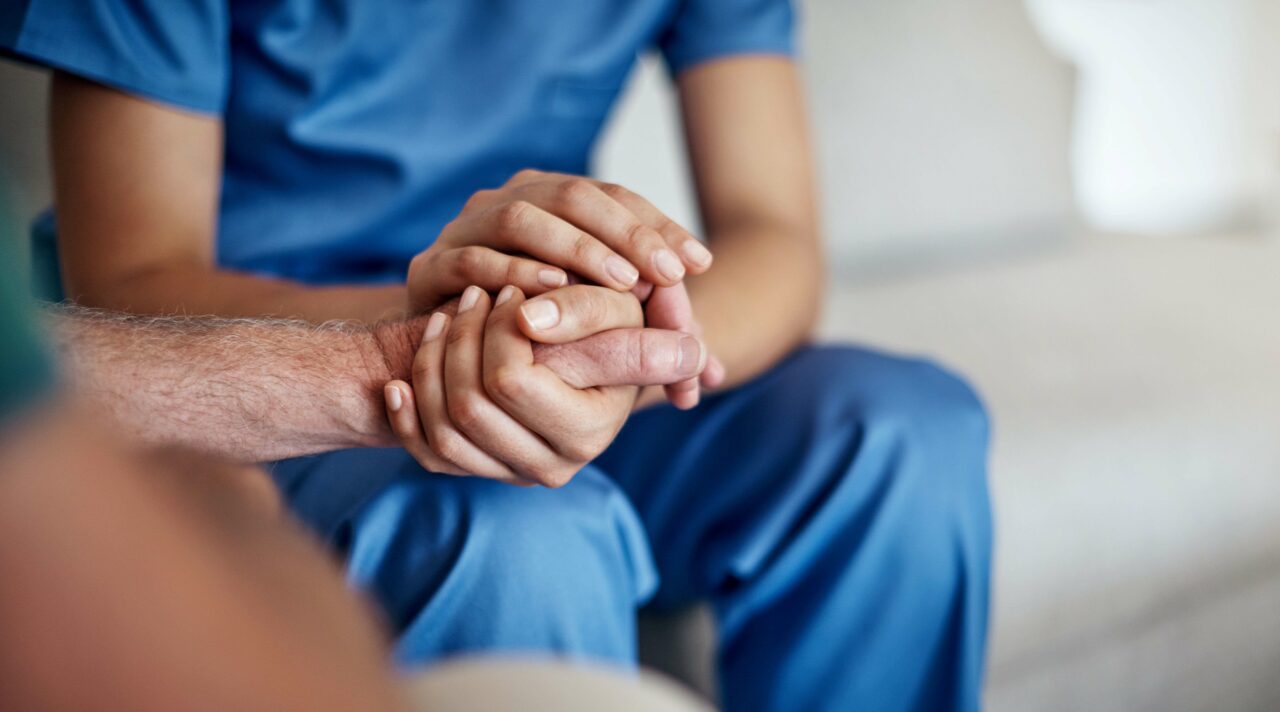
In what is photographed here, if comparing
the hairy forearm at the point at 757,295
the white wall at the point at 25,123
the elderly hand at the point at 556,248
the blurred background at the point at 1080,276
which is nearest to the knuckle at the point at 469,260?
the elderly hand at the point at 556,248

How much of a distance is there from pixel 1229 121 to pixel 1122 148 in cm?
23

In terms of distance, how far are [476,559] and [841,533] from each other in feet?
0.98

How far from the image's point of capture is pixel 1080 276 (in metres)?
1.55

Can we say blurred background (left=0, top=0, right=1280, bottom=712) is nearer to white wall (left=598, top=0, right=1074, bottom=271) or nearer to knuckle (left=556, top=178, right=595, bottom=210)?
white wall (left=598, top=0, right=1074, bottom=271)

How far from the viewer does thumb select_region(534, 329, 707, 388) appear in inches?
25.0

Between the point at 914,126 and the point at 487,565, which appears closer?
the point at 487,565

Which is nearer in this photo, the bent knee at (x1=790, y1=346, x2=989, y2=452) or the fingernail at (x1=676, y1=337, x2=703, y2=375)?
the fingernail at (x1=676, y1=337, x2=703, y2=375)

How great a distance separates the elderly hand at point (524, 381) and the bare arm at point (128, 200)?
15 cm

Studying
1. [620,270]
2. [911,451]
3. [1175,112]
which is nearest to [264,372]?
[620,270]

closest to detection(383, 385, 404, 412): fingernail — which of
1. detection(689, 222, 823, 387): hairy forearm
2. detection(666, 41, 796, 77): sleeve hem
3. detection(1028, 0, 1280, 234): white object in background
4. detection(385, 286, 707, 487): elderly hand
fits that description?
detection(385, 286, 707, 487): elderly hand

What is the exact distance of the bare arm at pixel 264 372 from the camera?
0.63m

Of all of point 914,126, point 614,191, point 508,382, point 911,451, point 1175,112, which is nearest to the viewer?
point 508,382

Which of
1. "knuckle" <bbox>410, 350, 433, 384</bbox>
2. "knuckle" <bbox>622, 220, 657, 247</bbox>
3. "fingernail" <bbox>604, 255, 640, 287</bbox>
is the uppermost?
"knuckle" <bbox>622, 220, 657, 247</bbox>

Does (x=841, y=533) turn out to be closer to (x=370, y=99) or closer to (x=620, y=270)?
(x=620, y=270)
